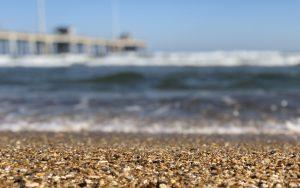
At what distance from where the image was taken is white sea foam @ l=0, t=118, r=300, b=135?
746 cm

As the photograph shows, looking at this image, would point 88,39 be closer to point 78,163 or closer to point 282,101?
point 282,101

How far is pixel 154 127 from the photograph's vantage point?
7.82 m

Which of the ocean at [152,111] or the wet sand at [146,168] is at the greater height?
the ocean at [152,111]

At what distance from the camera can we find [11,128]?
7.79 meters

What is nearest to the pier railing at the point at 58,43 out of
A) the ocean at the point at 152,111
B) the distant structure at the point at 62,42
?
the distant structure at the point at 62,42

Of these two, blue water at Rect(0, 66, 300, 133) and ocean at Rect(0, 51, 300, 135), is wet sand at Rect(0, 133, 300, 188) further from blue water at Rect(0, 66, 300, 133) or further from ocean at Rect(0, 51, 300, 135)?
blue water at Rect(0, 66, 300, 133)

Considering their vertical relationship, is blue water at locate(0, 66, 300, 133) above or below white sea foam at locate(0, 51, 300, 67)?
below

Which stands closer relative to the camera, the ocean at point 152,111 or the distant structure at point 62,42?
the ocean at point 152,111

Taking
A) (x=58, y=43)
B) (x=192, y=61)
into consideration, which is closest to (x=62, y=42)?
(x=58, y=43)

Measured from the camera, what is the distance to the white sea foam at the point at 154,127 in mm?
7461

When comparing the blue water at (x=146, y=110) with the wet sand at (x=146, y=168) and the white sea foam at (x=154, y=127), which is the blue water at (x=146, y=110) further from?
the wet sand at (x=146, y=168)

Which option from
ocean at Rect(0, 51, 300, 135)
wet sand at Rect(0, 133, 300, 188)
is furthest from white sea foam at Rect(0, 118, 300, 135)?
wet sand at Rect(0, 133, 300, 188)

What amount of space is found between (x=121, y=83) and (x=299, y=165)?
12.4 m

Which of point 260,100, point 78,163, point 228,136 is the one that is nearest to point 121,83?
point 260,100
